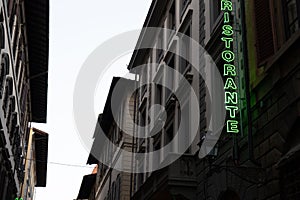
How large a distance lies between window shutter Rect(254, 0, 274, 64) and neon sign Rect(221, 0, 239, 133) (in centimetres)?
129

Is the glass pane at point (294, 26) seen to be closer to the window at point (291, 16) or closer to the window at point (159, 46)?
the window at point (291, 16)

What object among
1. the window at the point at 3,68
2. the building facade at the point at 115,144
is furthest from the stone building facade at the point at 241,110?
the building facade at the point at 115,144

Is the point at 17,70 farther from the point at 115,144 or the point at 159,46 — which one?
the point at 115,144

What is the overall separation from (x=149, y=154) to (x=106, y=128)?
1964 cm

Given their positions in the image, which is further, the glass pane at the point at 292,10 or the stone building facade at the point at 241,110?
the glass pane at the point at 292,10

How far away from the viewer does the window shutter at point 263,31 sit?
11.3 meters

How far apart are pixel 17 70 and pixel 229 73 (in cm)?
1593

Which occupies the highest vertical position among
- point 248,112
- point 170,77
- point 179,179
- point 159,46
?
point 159,46

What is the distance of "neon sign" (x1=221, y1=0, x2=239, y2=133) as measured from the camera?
1234 centimetres

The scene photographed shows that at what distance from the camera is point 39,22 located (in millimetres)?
27219

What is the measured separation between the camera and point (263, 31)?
458 inches

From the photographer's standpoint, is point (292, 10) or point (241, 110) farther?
point (241, 110)

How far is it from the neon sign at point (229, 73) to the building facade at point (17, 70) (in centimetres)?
885

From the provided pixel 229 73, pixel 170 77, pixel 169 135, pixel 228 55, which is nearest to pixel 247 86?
pixel 229 73
